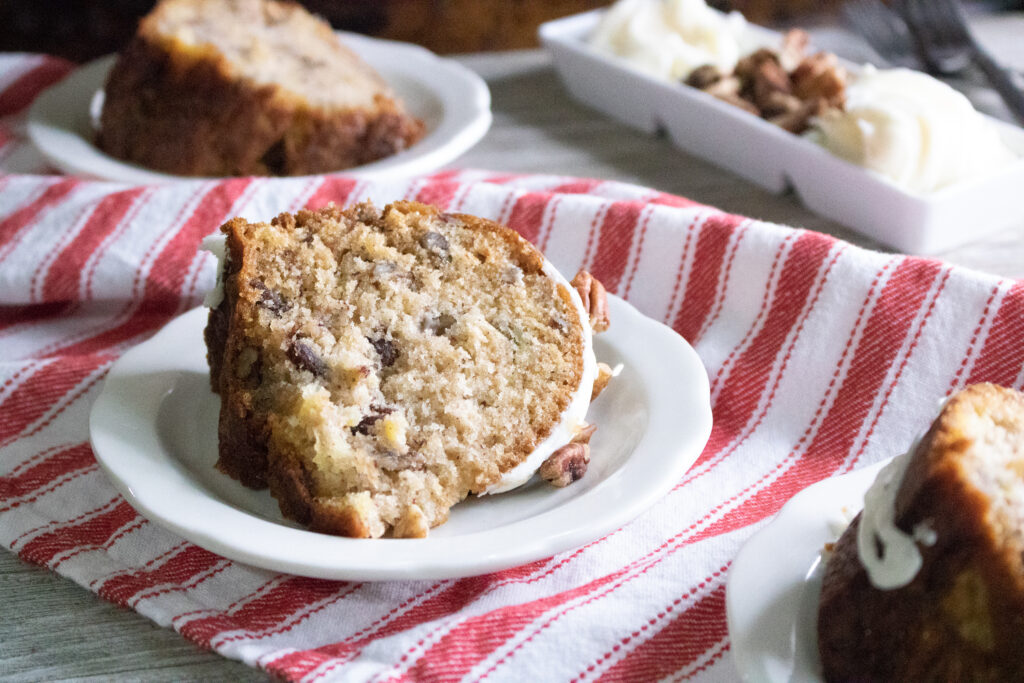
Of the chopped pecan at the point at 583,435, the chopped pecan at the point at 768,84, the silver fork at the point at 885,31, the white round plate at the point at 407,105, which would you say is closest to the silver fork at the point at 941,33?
the silver fork at the point at 885,31

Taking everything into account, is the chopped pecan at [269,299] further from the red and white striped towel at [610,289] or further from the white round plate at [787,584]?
the white round plate at [787,584]

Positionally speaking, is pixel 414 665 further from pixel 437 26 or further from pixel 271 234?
pixel 437 26

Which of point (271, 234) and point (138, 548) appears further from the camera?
point (271, 234)

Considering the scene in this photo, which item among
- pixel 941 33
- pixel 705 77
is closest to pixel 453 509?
pixel 705 77

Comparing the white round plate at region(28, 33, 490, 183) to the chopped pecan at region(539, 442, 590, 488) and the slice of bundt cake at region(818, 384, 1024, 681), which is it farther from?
the slice of bundt cake at region(818, 384, 1024, 681)

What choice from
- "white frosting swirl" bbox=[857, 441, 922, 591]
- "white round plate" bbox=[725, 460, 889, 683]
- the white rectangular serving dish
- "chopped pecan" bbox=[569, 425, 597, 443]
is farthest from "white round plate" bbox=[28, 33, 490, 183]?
"white frosting swirl" bbox=[857, 441, 922, 591]

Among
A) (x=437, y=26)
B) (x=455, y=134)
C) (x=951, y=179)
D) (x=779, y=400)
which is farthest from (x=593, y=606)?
(x=437, y=26)
